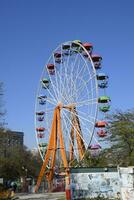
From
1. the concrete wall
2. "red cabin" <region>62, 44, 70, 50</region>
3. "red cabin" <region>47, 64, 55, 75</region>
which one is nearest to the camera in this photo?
the concrete wall

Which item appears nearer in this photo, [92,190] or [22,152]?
Result: [92,190]

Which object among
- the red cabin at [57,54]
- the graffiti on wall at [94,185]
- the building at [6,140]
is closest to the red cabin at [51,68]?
the red cabin at [57,54]

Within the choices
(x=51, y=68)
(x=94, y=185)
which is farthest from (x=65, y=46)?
(x=94, y=185)

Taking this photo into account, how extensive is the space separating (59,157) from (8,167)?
23825mm

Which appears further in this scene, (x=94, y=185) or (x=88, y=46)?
(x=88, y=46)

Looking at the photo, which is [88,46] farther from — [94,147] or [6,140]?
[6,140]

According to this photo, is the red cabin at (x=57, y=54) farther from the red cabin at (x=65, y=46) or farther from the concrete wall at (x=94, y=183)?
the concrete wall at (x=94, y=183)

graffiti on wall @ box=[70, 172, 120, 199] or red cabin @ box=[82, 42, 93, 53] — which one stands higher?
red cabin @ box=[82, 42, 93, 53]

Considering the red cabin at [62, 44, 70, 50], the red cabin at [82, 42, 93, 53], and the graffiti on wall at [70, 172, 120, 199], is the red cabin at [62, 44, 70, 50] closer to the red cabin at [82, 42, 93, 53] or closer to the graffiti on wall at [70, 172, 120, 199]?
the red cabin at [82, 42, 93, 53]

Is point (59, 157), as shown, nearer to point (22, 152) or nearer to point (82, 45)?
point (82, 45)

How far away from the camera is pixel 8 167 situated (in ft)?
291

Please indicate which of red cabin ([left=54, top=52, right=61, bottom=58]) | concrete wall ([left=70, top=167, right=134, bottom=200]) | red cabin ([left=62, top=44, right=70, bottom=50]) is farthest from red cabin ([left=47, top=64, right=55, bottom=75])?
concrete wall ([left=70, top=167, right=134, bottom=200])

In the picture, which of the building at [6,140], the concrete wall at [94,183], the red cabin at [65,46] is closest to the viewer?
the concrete wall at [94,183]

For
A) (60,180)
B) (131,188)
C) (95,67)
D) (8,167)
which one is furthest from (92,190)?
(8,167)
